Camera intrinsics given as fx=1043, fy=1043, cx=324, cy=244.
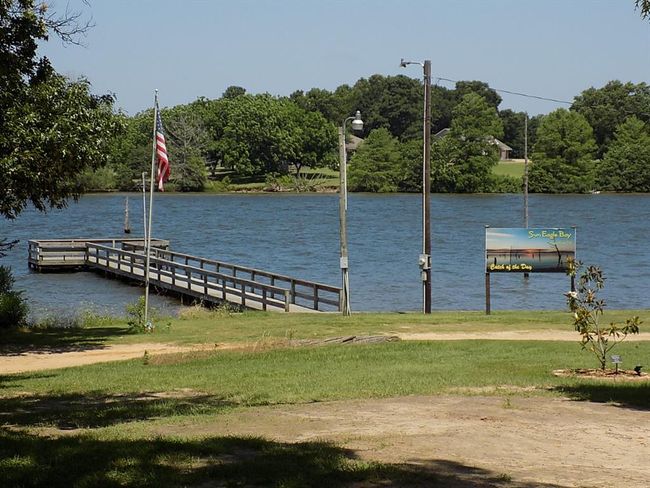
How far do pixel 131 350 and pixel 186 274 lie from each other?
87.7 feet

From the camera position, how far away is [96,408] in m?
13.2

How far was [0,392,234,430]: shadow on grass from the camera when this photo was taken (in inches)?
473

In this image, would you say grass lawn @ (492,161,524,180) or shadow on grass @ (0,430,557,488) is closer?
shadow on grass @ (0,430,557,488)

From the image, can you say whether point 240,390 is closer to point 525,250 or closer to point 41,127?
point 41,127

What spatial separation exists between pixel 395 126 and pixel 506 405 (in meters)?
180

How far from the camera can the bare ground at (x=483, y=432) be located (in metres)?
9.09

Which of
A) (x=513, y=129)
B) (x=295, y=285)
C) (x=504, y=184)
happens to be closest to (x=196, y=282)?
(x=295, y=285)

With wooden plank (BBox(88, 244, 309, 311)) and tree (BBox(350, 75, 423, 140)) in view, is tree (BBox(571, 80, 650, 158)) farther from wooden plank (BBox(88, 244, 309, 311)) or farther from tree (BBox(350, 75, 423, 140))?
wooden plank (BBox(88, 244, 309, 311))

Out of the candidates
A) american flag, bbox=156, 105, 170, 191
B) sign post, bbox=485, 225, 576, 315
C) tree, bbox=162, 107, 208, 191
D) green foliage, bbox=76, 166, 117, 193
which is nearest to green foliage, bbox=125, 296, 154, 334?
american flag, bbox=156, 105, 170, 191

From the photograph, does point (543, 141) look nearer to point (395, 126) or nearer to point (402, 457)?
point (395, 126)

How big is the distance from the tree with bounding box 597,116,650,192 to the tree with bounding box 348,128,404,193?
2684 centimetres

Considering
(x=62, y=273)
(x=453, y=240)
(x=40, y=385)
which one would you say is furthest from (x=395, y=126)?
(x=40, y=385)

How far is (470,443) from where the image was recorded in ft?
33.5

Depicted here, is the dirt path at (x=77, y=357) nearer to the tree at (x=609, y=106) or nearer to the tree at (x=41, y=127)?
the tree at (x=41, y=127)
